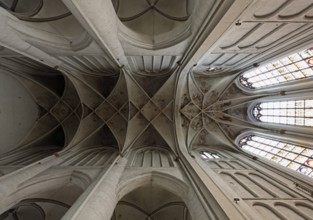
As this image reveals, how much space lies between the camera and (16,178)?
5.66 m

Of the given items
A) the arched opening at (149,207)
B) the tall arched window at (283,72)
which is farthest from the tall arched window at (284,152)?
the arched opening at (149,207)

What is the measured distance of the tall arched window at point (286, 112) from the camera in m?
7.33

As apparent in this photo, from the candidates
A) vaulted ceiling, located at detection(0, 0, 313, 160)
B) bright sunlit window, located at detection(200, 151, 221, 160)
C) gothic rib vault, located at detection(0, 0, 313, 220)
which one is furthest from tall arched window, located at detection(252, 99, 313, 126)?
bright sunlit window, located at detection(200, 151, 221, 160)

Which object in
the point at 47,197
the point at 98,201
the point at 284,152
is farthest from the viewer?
the point at 284,152

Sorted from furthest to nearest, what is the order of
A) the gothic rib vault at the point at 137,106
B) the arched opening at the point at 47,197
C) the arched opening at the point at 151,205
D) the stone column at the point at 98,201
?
the arched opening at the point at 151,205, the arched opening at the point at 47,197, the gothic rib vault at the point at 137,106, the stone column at the point at 98,201

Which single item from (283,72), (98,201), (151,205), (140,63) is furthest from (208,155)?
(98,201)

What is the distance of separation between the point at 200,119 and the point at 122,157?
5264 mm

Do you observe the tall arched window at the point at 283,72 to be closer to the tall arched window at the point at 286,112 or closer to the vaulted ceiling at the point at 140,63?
the vaulted ceiling at the point at 140,63

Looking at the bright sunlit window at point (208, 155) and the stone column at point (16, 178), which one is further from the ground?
the bright sunlit window at point (208, 155)

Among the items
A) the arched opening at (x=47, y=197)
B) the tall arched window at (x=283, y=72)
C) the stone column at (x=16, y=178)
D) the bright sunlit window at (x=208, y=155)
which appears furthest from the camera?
the bright sunlit window at (x=208, y=155)

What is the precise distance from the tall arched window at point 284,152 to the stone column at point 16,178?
29.1 ft

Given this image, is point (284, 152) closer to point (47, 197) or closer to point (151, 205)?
point (151, 205)

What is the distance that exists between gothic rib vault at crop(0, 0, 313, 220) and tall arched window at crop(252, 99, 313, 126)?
0.55 meters

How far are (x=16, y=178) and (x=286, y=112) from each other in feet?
33.9
